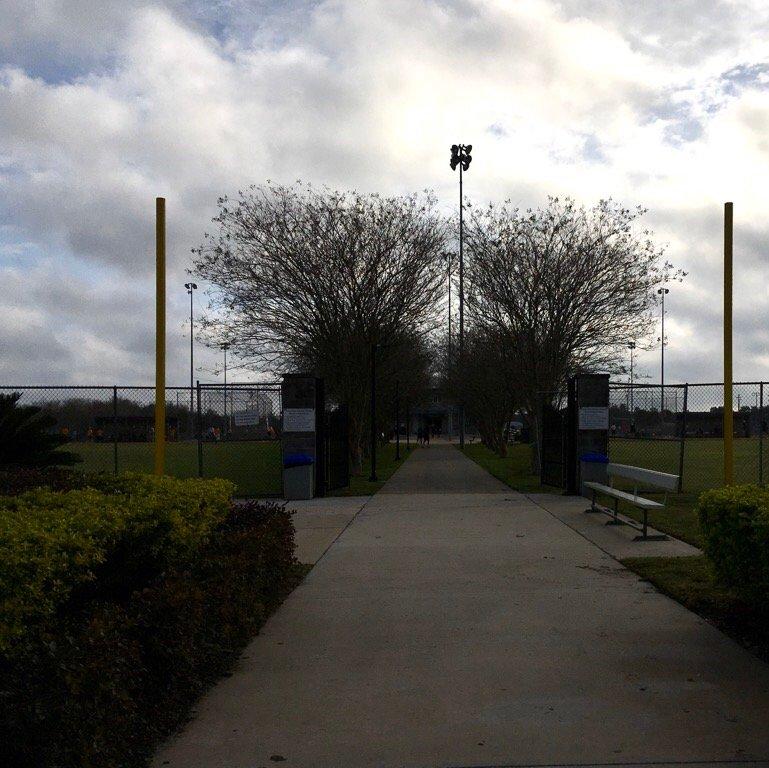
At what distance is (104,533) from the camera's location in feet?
18.7

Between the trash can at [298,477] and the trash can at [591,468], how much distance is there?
225 inches

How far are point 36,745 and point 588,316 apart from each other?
72.3 ft

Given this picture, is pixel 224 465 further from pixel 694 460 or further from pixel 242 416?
pixel 694 460

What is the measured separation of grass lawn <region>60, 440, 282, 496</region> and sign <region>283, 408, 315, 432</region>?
1.53 m

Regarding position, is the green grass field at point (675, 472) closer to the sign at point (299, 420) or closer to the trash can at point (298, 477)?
the trash can at point (298, 477)

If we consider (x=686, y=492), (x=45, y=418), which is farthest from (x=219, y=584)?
(x=686, y=492)

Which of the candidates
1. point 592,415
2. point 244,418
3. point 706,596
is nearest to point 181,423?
point 244,418

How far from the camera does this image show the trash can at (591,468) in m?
19.0

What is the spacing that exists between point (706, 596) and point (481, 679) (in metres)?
3.27

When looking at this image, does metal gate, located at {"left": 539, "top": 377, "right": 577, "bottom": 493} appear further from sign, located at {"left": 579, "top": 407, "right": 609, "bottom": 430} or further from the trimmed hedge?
the trimmed hedge

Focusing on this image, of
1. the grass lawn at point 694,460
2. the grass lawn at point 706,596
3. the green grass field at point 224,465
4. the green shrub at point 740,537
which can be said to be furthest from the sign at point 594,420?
the green shrub at point 740,537

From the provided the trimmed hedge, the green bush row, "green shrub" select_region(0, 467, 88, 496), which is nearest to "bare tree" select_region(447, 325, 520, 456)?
"green shrub" select_region(0, 467, 88, 496)

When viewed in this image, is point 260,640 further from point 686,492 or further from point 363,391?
point 363,391

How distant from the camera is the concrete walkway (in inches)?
182
